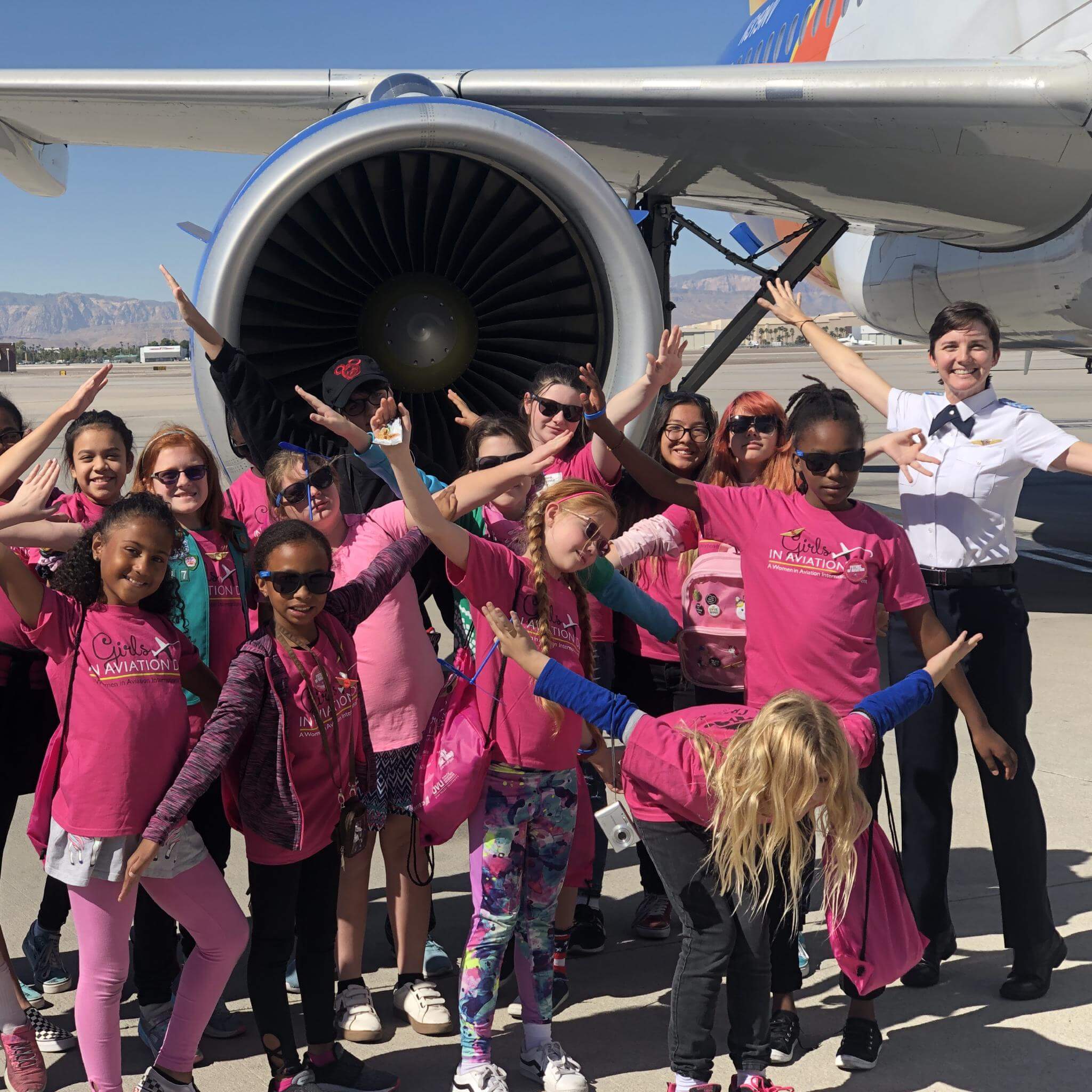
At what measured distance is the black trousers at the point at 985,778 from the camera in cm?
305

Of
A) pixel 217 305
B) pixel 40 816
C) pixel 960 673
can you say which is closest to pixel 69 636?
pixel 40 816

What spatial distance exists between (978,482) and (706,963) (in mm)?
1438

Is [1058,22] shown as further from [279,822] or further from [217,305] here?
[279,822]

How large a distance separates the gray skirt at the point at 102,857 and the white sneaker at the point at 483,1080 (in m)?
0.73

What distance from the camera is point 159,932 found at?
2785mm

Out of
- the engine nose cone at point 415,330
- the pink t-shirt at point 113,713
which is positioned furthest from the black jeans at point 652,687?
the engine nose cone at point 415,330

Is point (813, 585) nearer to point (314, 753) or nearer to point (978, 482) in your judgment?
point (978, 482)

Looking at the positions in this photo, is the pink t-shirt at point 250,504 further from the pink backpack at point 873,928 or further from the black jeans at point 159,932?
the pink backpack at point 873,928

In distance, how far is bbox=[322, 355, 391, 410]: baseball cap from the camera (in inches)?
139

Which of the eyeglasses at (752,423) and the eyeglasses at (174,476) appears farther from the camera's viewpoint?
the eyeglasses at (752,423)

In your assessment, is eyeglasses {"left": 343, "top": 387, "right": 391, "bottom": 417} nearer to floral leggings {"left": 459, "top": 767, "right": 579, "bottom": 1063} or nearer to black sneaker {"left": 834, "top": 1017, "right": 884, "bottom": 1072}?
floral leggings {"left": 459, "top": 767, "right": 579, "bottom": 1063}

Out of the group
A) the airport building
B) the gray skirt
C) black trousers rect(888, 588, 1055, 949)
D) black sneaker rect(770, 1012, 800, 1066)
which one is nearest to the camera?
the gray skirt

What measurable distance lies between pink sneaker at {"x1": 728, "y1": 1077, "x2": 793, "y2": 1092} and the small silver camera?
52cm

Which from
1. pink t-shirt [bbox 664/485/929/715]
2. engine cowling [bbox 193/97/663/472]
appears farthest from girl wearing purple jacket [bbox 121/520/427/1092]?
engine cowling [bbox 193/97/663/472]
